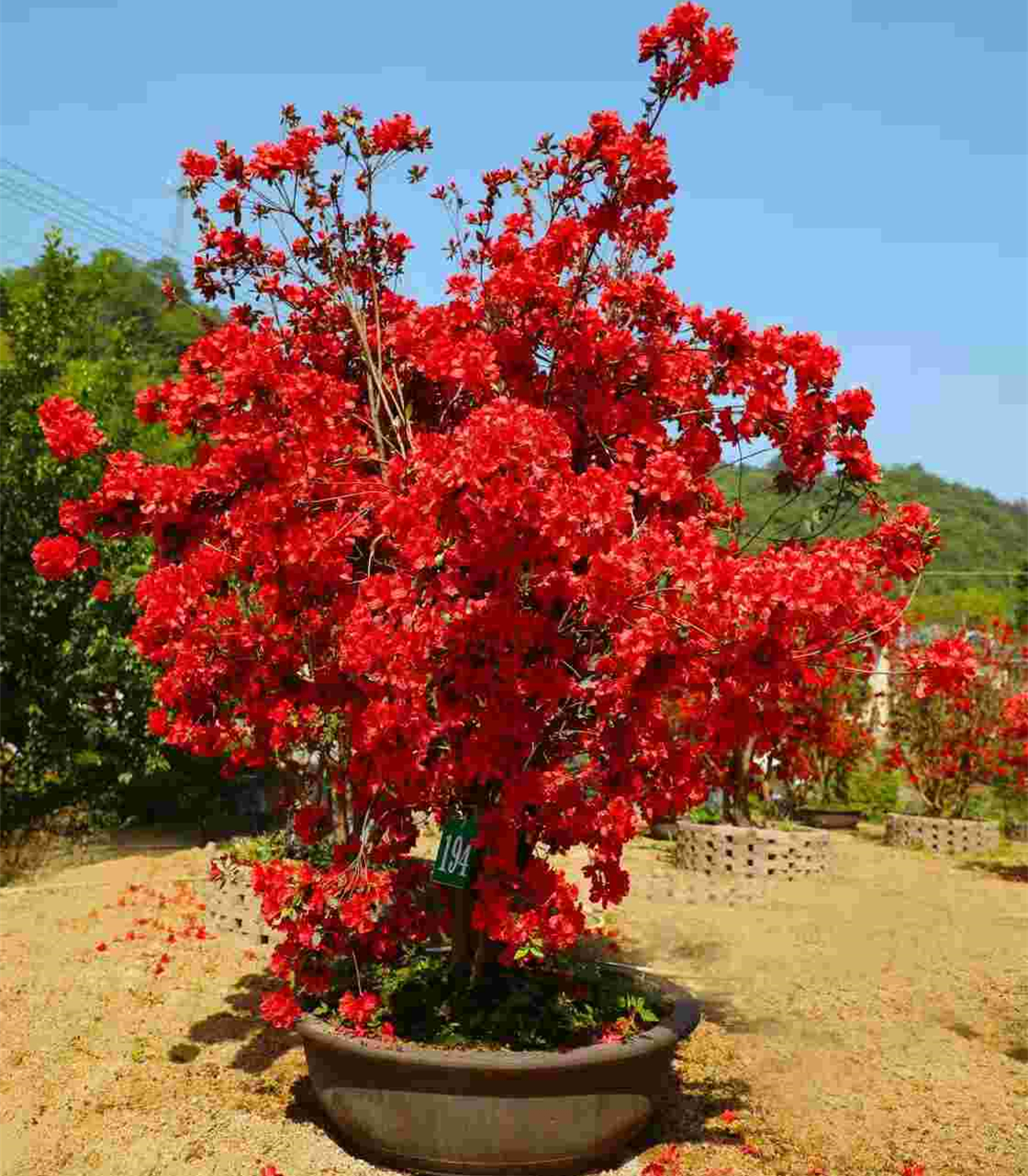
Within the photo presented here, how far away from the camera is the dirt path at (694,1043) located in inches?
167

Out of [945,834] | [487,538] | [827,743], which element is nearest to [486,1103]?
[487,538]

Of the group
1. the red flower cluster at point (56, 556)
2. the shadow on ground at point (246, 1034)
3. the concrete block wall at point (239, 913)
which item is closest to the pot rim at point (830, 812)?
the concrete block wall at point (239, 913)

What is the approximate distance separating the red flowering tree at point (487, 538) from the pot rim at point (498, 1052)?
225 mm

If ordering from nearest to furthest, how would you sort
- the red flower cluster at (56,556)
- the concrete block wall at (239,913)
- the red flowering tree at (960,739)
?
the red flower cluster at (56,556) → the concrete block wall at (239,913) → the red flowering tree at (960,739)

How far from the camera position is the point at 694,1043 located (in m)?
5.49

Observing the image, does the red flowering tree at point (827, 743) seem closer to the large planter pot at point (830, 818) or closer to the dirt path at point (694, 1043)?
the large planter pot at point (830, 818)

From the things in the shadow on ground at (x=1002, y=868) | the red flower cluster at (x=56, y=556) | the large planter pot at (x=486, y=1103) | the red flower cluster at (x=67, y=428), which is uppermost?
the red flower cluster at (x=67, y=428)

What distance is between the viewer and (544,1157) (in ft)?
12.8

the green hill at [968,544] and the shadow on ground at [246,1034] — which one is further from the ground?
the green hill at [968,544]

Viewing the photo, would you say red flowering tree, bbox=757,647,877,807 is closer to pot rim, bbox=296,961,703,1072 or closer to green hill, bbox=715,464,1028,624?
pot rim, bbox=296,961,703,1072

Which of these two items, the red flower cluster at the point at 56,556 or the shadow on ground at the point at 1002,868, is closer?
the red flower cluster at the point at 56,556

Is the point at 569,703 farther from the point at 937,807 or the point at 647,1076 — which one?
the point at 937,807

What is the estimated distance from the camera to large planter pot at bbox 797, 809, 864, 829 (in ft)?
43.9

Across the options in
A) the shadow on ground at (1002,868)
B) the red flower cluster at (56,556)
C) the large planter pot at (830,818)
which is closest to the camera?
the red flower cluster at (56,556)
